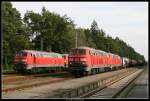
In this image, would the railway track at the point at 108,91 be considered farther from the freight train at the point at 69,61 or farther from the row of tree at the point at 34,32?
the row of tree at the point at 34,32

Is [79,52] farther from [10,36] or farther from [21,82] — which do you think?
[10,36]

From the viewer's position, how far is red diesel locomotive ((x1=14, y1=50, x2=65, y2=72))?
165 feet

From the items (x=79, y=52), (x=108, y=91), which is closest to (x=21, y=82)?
(x=108, y=91)

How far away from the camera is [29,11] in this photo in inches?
4158

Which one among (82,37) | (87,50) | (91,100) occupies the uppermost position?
(82,37)

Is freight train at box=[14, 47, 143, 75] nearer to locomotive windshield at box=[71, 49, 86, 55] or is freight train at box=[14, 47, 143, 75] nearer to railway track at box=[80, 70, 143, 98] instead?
locomotive windshield at box=[71, 49, 86, 55]

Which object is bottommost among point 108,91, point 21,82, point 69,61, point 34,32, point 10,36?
point 108,91

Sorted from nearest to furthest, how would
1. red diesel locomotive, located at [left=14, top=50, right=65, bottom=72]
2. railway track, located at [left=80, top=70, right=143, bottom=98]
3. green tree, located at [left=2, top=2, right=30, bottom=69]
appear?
railway track, located at [left=80, top=70, right=143, bottom=98], red diesel locomotive, located at [left=14, top=50, right=65, bottom=72], green tree, located at [left=2, top=2, right=30, bottom=69]

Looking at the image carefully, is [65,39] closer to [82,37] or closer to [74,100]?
[82,37]

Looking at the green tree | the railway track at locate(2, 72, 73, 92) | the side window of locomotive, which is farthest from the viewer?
the green tree

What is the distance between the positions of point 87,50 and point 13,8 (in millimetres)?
45566

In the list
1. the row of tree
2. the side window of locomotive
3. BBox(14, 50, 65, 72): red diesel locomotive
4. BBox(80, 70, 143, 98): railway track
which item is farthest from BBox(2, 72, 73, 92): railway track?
the row of tree

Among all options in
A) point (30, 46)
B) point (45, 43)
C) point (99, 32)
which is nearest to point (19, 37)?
point (30, 46)

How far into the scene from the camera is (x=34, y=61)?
52625mm
